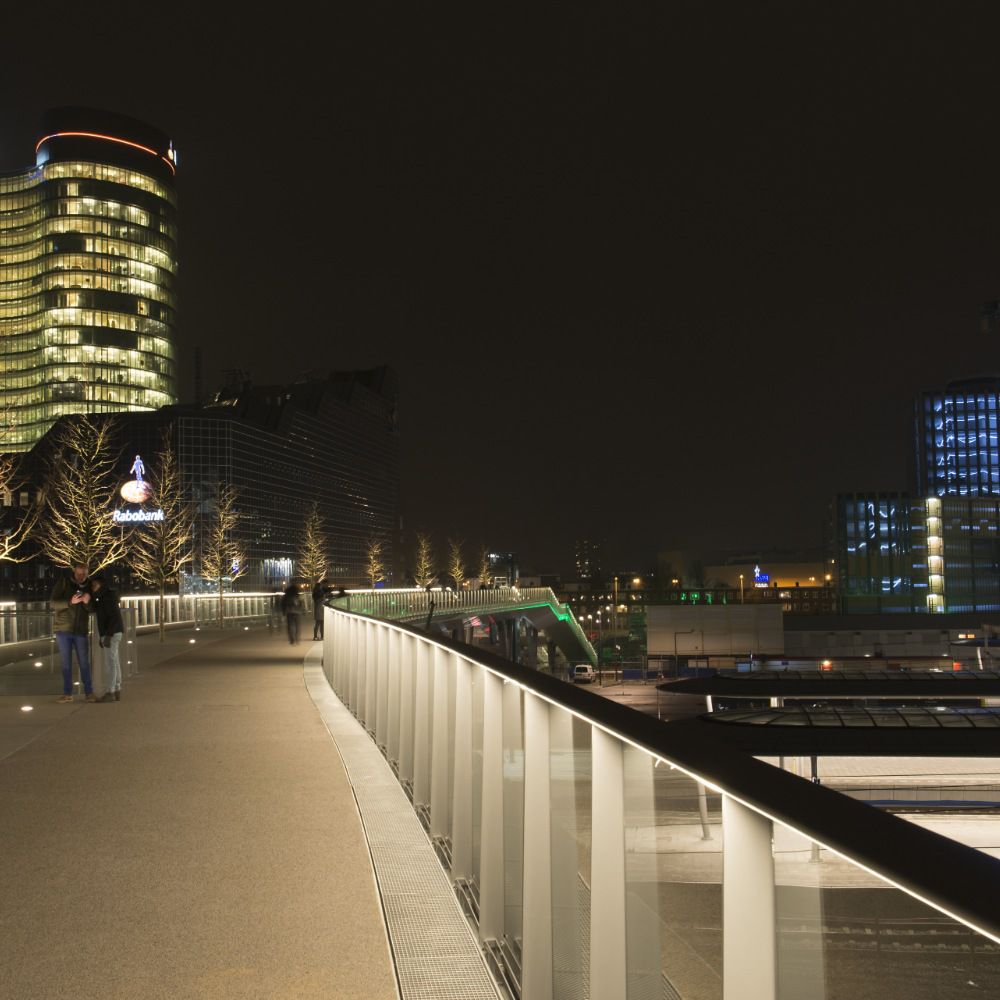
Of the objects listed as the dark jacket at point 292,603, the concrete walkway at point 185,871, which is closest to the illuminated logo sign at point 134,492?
the dark jacket at point 292,603

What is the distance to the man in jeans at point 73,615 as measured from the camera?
14.6 meters

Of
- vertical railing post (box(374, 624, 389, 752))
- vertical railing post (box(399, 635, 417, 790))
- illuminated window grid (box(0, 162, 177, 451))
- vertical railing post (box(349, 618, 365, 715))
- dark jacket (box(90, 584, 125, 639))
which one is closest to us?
vertical railing post (box(399, 635, 417, 790))

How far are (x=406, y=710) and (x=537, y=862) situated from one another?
496cm

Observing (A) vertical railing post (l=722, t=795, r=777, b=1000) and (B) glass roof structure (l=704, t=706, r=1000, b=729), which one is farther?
(B) glass roof structure (l=704, t=706, r=1000, b=729)

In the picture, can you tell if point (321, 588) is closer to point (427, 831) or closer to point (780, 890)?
point (427, 831)

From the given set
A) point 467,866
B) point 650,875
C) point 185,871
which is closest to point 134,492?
point 185,871

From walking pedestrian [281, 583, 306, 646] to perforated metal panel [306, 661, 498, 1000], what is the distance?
21645mm

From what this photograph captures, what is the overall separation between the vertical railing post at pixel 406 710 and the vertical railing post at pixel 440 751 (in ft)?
4.71

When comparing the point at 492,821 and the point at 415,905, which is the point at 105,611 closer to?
the point at 415,905

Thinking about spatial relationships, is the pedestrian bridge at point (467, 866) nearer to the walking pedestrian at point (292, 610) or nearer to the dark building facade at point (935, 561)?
the walking pedestrian at point (292, 610)

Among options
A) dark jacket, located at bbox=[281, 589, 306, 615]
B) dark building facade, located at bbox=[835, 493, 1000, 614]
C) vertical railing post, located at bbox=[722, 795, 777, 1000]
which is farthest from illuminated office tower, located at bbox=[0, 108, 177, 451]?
vertical railing post, located at bbox=[722, 795, 777, 1000]

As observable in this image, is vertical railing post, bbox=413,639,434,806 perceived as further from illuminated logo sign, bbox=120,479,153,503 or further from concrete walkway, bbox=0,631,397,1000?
illuminated logo sign, bbox=120,479,153,503

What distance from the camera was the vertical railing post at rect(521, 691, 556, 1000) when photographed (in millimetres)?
3977

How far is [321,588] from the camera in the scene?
3359 cm
